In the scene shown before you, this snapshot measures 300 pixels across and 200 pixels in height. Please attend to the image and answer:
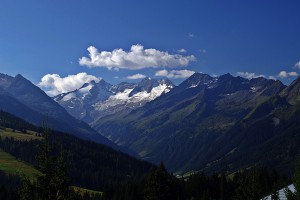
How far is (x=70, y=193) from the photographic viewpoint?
32688 mm

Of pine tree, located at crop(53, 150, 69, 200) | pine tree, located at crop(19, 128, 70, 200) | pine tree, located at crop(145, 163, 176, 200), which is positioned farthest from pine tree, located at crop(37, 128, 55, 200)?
pine tree, located at crop(145, 163, 176, 200)

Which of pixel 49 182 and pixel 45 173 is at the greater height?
pixel 45 173

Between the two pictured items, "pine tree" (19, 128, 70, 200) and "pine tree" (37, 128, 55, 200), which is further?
"pine tree" (37, 128, 55, 200)

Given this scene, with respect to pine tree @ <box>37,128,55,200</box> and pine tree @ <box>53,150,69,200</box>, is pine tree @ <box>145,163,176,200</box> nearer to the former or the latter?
pine tree @ <box>37,128,55,200</box>

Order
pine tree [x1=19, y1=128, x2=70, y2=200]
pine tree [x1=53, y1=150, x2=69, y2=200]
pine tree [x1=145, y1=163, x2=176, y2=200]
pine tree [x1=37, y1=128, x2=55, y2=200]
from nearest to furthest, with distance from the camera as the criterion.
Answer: pine tree [x1=19, y1=128, x2=70, y2=200], pine tree [x1=53, y1=150, x2=69, y2=200], pine tree [x1=37, y1=128, x2=55, y2=200], pine tree [x1=145, y1=163, x2=176, y2=200]

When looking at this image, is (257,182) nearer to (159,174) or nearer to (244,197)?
(244,197)

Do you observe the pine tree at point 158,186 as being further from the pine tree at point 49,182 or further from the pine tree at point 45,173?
the pine tree at point 49,182

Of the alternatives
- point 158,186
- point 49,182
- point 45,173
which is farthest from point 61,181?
point 158,186

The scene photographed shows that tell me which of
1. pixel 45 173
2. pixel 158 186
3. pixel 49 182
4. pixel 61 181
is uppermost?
pixel 158 186

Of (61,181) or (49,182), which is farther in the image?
(49,182)

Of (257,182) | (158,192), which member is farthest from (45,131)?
(158,192)

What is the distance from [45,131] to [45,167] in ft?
10.6

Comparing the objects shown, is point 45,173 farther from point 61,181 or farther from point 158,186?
point 158,186

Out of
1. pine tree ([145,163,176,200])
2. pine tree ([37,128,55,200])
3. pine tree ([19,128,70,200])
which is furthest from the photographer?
pine tree ([145,163,176,200])
